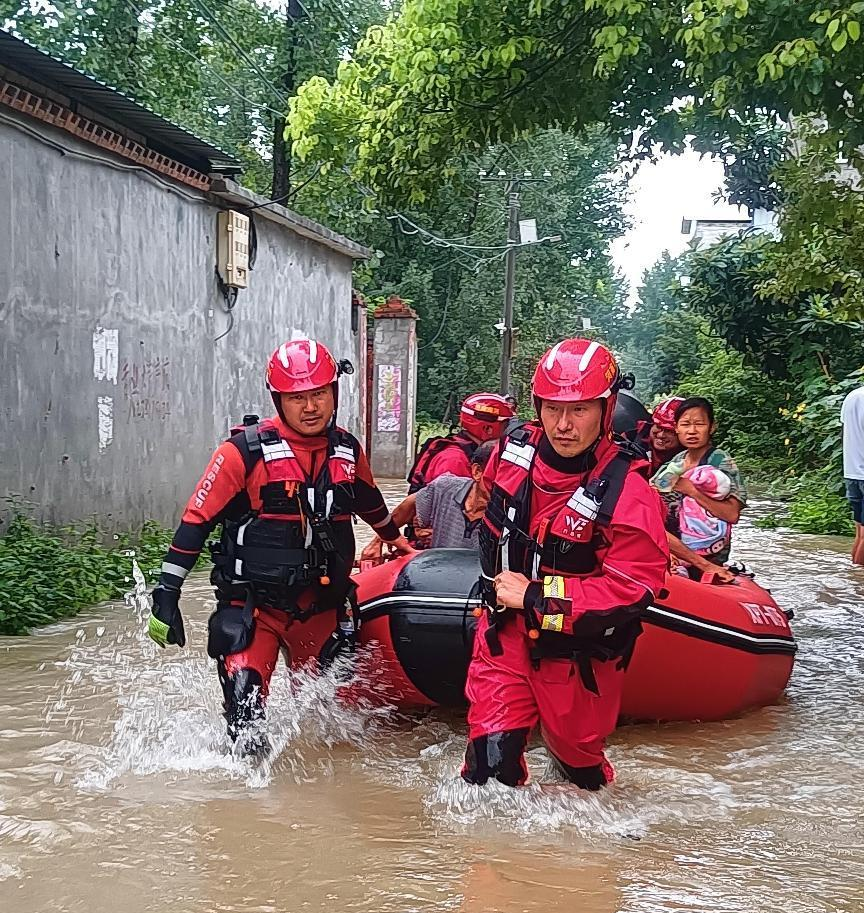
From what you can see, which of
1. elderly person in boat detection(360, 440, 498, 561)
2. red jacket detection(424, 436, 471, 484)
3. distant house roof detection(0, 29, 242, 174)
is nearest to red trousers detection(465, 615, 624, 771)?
elderly person in boat detection(360, 440, 498, 561)

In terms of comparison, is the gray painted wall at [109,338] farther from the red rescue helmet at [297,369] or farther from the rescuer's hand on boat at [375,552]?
the red rescue helmet at [297,369]

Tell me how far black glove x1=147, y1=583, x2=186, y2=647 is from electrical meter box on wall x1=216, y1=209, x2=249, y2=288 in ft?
23.7

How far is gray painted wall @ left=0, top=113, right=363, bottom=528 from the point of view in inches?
316

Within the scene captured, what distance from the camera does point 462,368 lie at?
29500mm

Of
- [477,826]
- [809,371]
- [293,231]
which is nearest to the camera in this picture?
[477,826]

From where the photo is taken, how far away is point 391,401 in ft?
65.6

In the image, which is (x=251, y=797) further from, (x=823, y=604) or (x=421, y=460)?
(x=823, y=604)

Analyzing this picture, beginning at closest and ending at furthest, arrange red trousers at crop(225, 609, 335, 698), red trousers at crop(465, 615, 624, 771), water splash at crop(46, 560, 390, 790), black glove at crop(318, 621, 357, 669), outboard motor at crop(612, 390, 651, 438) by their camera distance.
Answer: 1. red trousers at crop(465, 615, 624, 771)
2. red trousers at crop(225, 609, 335, 698)
3. water splash at crop(46, 560, 390, 790)
4. black glove at crop(318, 621, 357, 669)
5. outboard motor at crop(612, 390, 651, 438)

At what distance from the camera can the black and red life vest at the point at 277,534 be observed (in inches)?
179

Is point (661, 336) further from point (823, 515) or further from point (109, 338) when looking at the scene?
point (109, 338)

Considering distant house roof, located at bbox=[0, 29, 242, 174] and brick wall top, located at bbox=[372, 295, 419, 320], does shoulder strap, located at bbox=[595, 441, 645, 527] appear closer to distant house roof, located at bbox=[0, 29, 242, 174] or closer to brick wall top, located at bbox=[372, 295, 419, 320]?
distant house roof, located at bbox=[0, 29, 242, 174]

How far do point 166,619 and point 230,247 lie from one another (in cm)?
736

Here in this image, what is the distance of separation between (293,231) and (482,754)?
10410mm

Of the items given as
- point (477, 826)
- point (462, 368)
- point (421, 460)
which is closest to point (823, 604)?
point (421, 460)
